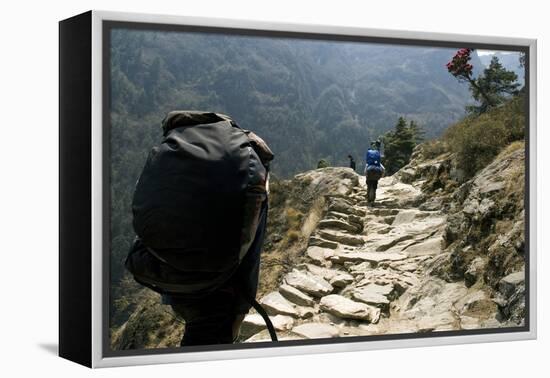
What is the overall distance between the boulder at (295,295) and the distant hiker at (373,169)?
43.0 inches

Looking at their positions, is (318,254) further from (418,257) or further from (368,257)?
(418,257)

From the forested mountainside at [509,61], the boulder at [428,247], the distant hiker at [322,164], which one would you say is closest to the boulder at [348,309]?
the boulder at [428,247]

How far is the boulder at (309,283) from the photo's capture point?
862 cm

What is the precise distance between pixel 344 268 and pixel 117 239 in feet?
7.24

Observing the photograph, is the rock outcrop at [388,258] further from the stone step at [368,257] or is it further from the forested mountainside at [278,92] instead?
the forested mountainside at [278,92]

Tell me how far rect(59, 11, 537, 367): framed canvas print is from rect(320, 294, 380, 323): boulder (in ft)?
0.07

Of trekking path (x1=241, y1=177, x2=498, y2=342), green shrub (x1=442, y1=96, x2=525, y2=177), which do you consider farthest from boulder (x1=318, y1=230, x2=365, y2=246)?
green shrub (x1=442, y1=96, x2=525, y2=177)

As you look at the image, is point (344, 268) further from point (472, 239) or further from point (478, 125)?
point (478, 125)

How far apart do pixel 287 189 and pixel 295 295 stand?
36.8 inches

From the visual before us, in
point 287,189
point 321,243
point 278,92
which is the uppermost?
point 278,92

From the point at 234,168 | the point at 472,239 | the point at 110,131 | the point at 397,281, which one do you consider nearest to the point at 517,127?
the point at 472,239

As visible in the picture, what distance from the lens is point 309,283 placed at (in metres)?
8.74

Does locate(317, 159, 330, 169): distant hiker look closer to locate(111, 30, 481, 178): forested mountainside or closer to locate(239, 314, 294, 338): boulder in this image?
locate(111, 30, 481, 178): forested mountainside

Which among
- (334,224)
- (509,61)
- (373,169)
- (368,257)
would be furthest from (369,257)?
(509,61)
